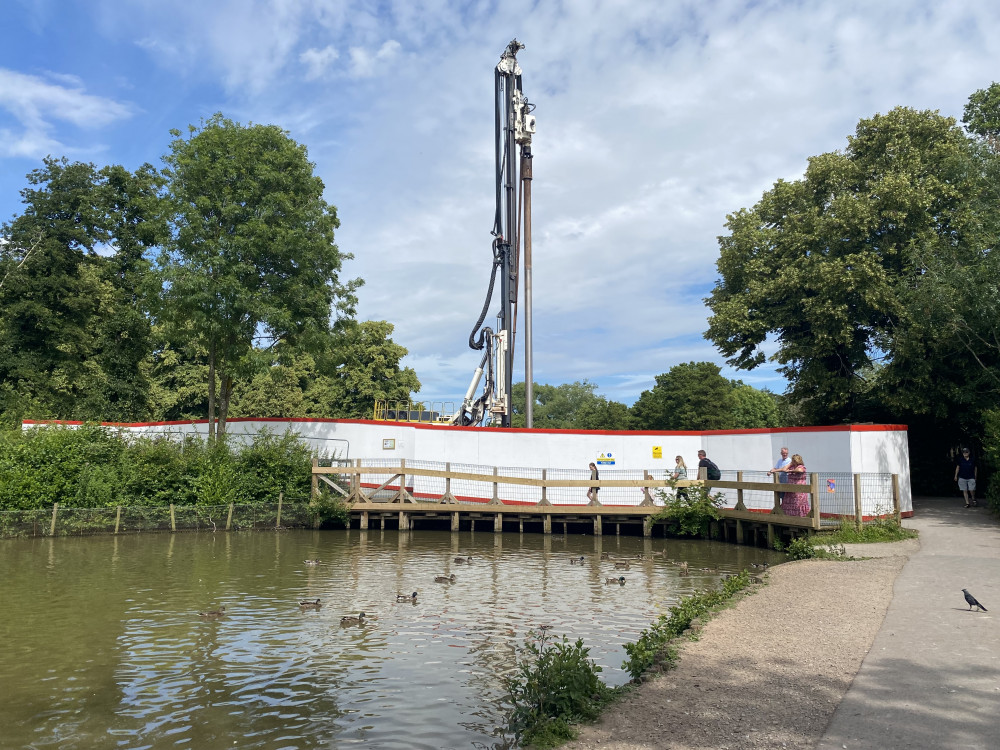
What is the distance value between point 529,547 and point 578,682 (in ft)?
52.9

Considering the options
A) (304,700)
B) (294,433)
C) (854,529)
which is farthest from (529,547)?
(304,700)

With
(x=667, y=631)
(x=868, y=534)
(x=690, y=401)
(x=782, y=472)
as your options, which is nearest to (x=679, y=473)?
(x=782, y=472)

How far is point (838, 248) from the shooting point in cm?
3122

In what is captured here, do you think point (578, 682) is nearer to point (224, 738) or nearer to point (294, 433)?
point (224, 738)

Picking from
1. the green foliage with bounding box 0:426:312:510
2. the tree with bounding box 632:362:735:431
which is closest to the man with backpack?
the green foliage with bounding box 0:426:312:510

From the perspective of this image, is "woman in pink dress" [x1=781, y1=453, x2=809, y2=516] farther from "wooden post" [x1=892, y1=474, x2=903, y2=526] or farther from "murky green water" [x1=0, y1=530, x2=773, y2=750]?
"wooden post" [x1=892, y1=474, x2=903, y2=526]

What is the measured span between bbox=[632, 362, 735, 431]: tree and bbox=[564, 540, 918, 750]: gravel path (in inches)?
2112

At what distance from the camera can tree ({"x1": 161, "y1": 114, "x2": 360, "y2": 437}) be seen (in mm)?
30984

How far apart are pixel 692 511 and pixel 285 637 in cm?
1591

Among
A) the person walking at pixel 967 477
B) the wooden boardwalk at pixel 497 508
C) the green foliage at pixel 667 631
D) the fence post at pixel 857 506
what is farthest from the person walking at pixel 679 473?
the green foliage at pixel 667 631

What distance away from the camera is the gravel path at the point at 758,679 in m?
5.99

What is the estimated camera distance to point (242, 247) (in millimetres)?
31172

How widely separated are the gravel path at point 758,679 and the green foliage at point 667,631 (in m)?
0.27

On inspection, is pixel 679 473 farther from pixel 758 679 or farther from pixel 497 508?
pixel 758 679
